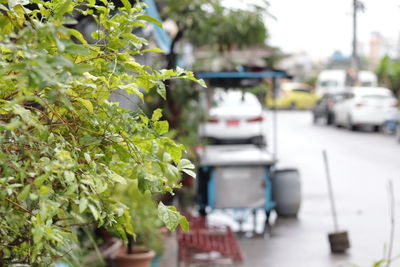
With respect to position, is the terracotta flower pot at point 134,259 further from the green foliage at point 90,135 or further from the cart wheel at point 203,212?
the green foliage at point 90,135

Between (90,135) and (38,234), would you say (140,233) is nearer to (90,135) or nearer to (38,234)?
(90,135)

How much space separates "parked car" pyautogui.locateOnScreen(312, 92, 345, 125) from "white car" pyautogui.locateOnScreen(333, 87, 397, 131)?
3167mm

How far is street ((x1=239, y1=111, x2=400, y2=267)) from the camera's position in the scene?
9.56 meters

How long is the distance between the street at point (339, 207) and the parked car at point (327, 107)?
800 centimetres

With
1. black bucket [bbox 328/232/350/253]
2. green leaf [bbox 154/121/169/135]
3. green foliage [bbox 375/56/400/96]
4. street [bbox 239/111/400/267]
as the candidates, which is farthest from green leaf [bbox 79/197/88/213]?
green foliage [bbox 375/56/400/96]

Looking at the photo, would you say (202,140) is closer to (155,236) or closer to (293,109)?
(155,236)

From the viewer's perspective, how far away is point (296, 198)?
1177cm

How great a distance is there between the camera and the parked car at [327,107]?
35.9m

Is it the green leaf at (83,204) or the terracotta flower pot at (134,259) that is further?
the terracotta flower pot at (134,259)

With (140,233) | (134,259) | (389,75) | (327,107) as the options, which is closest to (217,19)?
(140,233)

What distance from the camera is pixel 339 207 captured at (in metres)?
13.5

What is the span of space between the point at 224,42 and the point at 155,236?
593 centimetres

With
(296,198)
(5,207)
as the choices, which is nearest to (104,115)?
(5,207)

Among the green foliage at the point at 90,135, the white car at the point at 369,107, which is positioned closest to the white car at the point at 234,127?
the white car at the point at 369,107
